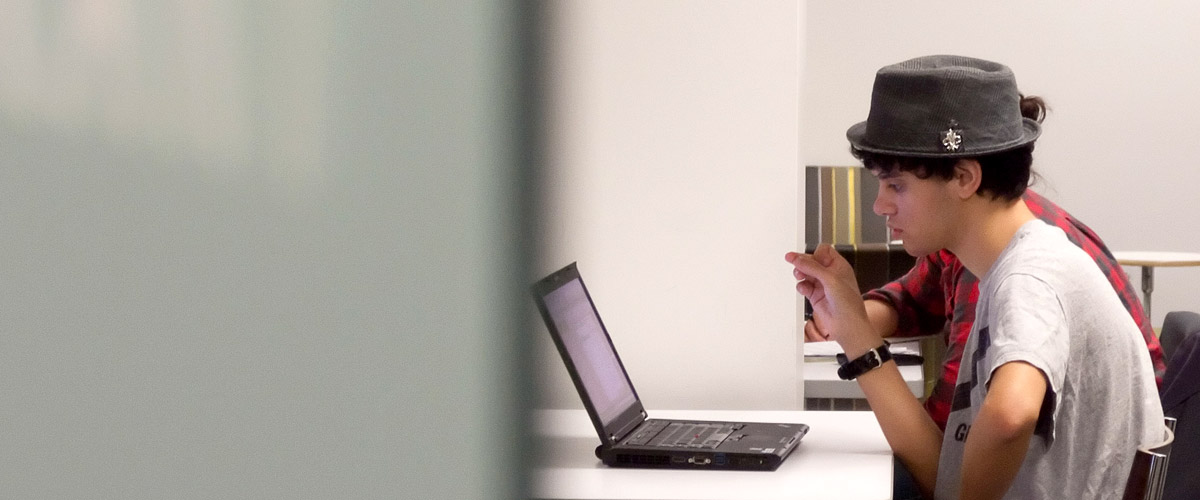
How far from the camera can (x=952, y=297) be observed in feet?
6.89

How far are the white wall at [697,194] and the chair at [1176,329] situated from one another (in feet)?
1.94

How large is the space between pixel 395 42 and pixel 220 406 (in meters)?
0.06

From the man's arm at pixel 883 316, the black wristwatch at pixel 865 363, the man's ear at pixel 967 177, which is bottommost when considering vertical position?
the man's arm at pixel 883 316

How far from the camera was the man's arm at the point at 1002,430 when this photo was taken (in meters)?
1.31

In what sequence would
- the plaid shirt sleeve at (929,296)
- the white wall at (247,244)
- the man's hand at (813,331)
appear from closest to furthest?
the white wall at (247,244) → the plaid shirt sleeve at (929,296) → the man's hand at (813,331)

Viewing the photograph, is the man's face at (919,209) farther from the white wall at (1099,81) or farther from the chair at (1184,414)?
the white wall at (1099,81)

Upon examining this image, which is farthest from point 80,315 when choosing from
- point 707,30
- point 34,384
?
point 707,30

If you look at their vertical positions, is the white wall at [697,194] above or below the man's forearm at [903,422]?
above

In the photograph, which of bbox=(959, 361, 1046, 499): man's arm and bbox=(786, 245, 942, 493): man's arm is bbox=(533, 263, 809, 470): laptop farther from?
bbox=(959, 361, 1046, 499): man's arm

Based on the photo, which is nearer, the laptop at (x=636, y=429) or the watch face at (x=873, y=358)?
the laptop at (x=636, y=429)

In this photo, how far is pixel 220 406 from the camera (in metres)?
Result: 0.15

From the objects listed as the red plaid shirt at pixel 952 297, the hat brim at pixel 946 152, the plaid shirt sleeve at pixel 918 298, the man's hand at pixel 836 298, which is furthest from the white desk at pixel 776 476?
the plaid shirt sleeve at pixel 918 298

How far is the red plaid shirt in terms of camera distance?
1870 millimetres

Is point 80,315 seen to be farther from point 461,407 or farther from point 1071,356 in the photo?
point 1071,356
